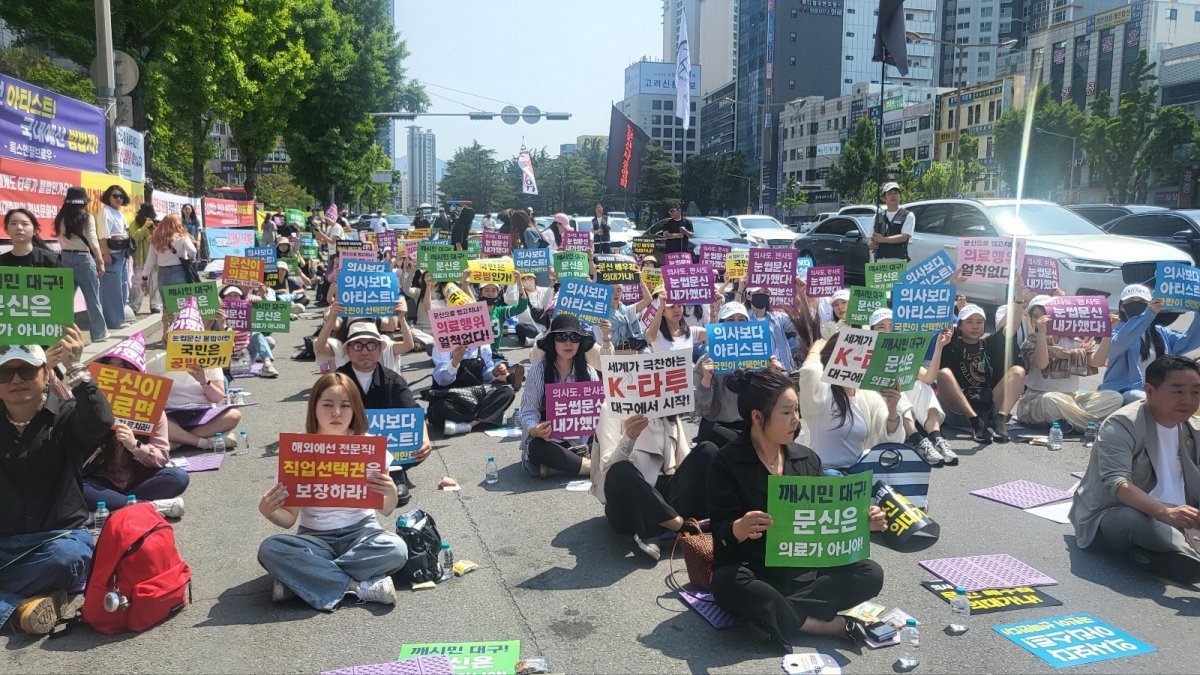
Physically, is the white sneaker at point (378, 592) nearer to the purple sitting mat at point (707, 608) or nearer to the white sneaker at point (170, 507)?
the purple sitting mat at point (707, 608)

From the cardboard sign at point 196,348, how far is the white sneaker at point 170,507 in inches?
61.0

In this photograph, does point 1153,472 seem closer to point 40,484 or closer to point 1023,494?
point 1023,494

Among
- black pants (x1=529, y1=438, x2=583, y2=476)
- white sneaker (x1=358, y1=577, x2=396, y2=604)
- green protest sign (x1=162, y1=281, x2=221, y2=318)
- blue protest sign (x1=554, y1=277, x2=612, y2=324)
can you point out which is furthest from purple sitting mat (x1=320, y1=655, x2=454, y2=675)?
green protest sign (x1=162, y1=281, x2=221, y2=318)

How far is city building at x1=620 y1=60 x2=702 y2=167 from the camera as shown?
462 feet

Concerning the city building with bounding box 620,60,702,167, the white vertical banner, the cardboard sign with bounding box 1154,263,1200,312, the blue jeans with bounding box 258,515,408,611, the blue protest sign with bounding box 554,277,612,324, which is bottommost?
the blue jeans with bounding box 258,515,408,611

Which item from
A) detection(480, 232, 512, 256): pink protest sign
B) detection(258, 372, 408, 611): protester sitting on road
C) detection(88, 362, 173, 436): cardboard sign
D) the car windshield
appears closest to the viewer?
detection(258, 372, 408, 611): protester sitting on road

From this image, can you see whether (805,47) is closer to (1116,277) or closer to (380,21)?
(380,21)

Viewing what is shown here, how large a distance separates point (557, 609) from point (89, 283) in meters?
9.13

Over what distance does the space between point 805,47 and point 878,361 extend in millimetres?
116399

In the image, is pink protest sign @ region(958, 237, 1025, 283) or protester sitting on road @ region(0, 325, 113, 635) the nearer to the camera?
protester sitting on road @ region(0, 325, 113, 635)

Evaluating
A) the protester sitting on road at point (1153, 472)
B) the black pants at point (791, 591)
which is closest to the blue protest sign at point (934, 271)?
the protester sitting on road at point (1153, 472)

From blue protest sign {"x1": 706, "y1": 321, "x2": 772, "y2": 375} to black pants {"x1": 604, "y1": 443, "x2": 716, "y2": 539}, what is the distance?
1510 mm

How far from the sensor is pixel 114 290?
13.0 m

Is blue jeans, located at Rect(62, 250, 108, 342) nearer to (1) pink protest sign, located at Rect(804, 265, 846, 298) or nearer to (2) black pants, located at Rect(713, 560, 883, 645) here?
(1) pink protest sign, located at Rect(804, 265, 846, 298)
